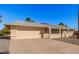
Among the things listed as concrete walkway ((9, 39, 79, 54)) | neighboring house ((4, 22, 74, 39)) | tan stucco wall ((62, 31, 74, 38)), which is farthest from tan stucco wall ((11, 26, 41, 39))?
tan stucco wall ((62, 31, 74, 38))

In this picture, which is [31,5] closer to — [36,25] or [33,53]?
[36,25]

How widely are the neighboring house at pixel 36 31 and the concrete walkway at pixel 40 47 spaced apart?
19cm

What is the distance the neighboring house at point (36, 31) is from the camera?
9.49 m

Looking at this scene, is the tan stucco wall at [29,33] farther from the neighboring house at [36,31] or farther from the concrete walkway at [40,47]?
the concrete walkway at [40,47]

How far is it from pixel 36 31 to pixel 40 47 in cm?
62

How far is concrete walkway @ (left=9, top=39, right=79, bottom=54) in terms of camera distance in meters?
9.35

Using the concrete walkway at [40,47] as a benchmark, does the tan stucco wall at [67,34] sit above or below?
above

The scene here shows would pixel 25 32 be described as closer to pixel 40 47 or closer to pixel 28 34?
pixel 28 34

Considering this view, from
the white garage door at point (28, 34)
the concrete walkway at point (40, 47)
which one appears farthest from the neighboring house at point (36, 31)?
the concrete walkway at point (40, 47)

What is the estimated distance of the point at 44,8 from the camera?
937cm

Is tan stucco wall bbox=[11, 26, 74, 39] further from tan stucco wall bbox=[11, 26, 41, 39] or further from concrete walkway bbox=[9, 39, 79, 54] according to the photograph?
concrete walkway bbox=[9, 39, 79, 54]
